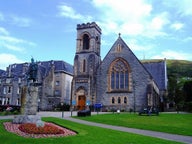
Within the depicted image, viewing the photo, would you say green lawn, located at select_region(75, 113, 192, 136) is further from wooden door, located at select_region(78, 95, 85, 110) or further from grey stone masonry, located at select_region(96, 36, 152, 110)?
wooden door, located at select_region(78, 95, 85, 110)

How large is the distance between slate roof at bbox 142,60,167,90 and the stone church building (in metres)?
14.0

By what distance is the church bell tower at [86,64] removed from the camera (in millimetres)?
51594

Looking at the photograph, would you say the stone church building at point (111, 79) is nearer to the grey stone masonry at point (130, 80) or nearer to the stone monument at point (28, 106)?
the grey stone masonry at point (130, 80)

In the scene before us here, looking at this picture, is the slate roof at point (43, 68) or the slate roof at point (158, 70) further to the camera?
the slate roof at point (43, 68)

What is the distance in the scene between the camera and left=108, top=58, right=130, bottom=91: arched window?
50406 mm

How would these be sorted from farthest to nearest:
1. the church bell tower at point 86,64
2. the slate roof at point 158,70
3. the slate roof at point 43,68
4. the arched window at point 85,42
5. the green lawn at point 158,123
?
the slate roof at point 43,68
the slate roof at point 158,70
the arched window at point 85,42
the church bell tower at point 86,64
the green lawn at point 158,123

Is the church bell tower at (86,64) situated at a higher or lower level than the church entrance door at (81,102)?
higher

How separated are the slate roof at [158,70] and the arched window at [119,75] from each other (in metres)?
15.4

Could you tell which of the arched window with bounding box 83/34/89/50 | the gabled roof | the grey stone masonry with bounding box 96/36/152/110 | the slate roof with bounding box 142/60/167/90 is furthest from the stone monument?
the slate roof with bounding box 142/60/167/90

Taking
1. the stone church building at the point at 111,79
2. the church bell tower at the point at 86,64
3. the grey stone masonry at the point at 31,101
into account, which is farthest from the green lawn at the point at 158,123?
the church bell tower at the point at 86,64

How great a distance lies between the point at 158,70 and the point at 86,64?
2195cm

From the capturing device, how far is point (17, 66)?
7362 cm

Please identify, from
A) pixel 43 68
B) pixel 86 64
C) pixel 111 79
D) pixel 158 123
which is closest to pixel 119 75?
pixel 111 79

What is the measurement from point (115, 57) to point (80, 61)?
7.95 meters
